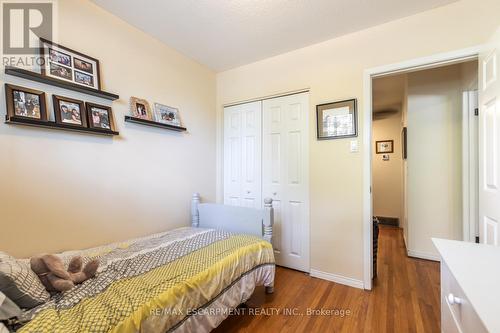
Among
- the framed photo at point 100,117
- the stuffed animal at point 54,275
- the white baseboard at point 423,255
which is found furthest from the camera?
the white baseboard at point 423,255

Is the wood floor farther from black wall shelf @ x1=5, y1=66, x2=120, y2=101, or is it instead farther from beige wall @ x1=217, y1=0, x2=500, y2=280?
black wall shelf @ x1=5, y1=66, x2=120, y2=101

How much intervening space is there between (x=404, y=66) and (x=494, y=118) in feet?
2.77

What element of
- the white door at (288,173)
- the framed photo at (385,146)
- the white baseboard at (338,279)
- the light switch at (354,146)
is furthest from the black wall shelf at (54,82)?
the framed photo at (385,146)

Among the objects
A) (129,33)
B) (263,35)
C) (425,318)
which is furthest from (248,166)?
(425,318)

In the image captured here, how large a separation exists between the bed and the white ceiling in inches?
65.0

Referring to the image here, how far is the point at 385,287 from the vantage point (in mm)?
2166

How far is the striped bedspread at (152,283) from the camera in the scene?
91cm

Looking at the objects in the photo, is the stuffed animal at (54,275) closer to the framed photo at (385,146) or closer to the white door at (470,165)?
the white door at (470,165)

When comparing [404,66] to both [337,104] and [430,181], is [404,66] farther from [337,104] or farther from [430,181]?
[430,181]

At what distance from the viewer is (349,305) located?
1.90m

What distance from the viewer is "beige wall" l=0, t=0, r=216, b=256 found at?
1.48 m

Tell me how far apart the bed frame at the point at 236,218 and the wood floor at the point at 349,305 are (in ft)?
0.81

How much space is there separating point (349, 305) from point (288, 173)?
1361 millimetres

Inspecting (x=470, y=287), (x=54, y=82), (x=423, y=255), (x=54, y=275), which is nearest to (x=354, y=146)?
(x=470, y=287)
